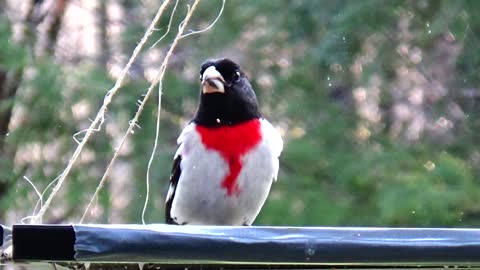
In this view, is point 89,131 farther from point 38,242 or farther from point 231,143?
point 231,143

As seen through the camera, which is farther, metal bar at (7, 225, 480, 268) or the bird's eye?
the bird's eye

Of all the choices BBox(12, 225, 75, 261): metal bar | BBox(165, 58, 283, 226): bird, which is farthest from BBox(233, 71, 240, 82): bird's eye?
BBox(12, 225, 75, 261): metal bar

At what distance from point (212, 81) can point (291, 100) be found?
13.4 ft

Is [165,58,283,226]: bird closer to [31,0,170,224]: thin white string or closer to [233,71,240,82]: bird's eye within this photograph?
[233,71,240,82]: bird's eye

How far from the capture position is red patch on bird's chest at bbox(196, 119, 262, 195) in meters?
3.90

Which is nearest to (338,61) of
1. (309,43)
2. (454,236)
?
(309,43)

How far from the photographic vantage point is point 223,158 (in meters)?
3.89

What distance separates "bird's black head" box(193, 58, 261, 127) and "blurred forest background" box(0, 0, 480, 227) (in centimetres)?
316

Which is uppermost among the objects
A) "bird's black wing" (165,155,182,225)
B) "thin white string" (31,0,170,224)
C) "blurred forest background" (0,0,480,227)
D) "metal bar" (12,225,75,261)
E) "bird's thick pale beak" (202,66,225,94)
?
"metal bar" (12,225,75,261)

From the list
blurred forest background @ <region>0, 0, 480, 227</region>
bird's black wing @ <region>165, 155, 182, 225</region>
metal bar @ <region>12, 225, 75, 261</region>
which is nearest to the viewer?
metal bar @ <region>12, 225, 75, 261</region>

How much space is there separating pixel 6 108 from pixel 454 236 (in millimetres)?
5563

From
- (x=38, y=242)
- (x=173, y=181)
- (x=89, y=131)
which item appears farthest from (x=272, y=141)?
(x=38, y=242)

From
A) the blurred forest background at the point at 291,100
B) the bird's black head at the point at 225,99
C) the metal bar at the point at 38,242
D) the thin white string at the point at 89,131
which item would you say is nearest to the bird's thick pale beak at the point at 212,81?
the bird's black head at the point at 225,99

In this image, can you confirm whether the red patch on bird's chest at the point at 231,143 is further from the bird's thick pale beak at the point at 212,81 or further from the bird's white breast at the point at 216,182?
the bird's thick pale beak at the point at 212,81
